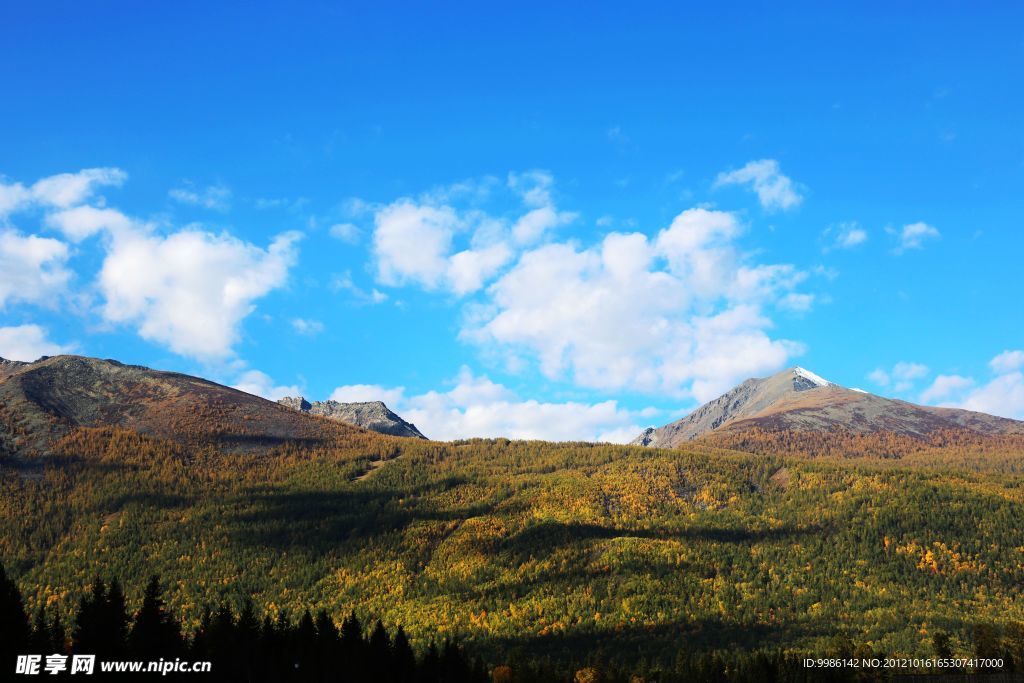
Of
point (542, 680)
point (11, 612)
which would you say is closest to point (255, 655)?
point (11, 612)

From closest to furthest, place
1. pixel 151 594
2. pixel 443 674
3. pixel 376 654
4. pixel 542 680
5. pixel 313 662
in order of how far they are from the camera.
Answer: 1. pixel 151 594
2. pixel 313 662
3. pixel 376 654
4. pixel 443 674
5. pixel 542 680

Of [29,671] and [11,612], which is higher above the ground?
[11,612]

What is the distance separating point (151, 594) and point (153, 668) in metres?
9.06

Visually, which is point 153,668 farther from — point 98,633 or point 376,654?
point 376,654

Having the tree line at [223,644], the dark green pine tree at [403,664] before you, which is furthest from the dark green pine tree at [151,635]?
the dark green pine tree at [403,664]

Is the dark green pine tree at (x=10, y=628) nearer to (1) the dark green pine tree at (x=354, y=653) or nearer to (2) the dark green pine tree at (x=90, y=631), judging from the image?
(2) the dark green pine tree at (x=90, y=631)

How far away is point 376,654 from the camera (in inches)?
5689

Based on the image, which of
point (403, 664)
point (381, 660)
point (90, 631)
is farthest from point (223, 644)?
point (403, 664)

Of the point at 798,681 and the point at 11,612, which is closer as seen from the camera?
the point at 11,612

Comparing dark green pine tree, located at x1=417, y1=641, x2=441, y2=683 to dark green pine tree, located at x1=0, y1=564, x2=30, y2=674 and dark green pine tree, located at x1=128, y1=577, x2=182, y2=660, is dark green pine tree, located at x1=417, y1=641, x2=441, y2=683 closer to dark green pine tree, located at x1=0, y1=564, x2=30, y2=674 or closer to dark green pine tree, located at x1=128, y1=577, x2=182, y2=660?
dark green pine tree, located at x1=128, y1=577, x2=182, y2=660

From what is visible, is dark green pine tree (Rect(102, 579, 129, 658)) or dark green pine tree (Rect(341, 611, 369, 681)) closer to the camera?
dark green pine tree (Rect(102, 579, 129, 658))

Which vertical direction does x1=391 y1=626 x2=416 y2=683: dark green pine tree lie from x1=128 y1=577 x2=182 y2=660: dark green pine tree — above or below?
below

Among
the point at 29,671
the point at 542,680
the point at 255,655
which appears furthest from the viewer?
the point at 542,680

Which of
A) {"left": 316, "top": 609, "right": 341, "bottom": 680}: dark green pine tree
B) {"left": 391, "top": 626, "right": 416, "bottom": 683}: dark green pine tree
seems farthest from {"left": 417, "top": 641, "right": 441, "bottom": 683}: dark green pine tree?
{"left": 316, "top": 609, "right": 341, "bottom": 680}: dark green pine tree
